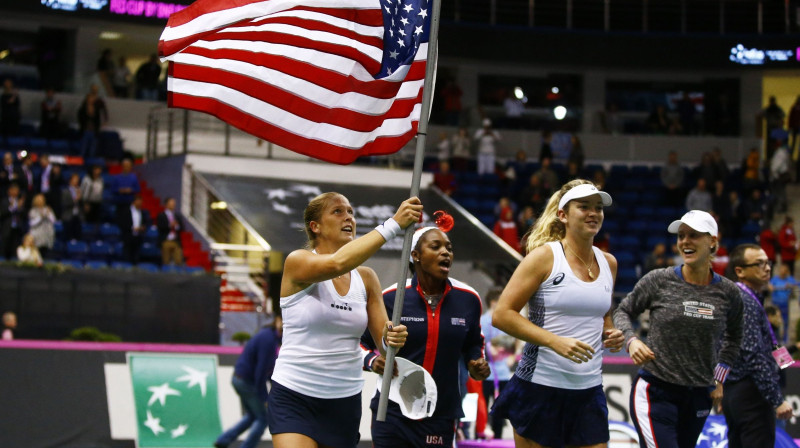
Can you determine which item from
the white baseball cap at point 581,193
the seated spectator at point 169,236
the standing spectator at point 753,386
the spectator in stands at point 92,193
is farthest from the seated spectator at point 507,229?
the white baseball cap at point 581,193

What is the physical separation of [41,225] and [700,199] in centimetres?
1519

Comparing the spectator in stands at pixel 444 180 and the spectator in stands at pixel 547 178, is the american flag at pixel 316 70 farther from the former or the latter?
the spectator in stands at pixel 444 180

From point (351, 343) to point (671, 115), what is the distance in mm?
29157

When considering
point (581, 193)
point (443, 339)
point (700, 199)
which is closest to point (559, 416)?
point (443, 339)

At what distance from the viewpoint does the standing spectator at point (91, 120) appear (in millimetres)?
25562

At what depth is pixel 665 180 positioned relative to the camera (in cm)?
2902

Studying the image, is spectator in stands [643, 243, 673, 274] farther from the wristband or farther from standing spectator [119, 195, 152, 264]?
the wristband

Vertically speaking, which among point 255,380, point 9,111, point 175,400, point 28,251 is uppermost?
point 9,111

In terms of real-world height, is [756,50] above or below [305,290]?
above

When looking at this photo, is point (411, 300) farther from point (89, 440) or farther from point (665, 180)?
point (665, 180)

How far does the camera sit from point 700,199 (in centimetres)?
2720

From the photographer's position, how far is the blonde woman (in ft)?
21.0

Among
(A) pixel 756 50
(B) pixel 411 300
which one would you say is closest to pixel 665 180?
(A) pixel 756 50

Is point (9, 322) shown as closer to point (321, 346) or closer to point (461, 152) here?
point (321, 346)
